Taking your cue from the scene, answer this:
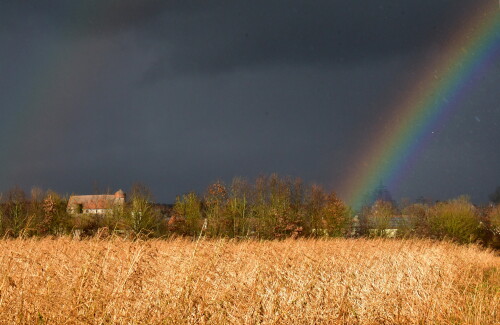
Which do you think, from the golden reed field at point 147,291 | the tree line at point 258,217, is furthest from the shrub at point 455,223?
the golden reed field at point 147,291

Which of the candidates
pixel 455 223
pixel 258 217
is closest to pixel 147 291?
pixel 258 217

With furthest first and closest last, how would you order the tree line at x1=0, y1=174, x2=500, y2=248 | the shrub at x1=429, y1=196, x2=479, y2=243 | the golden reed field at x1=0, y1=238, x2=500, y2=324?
the shrub at x1=429, y1=196, x2=479, y2=243 → the tree line at x1=0, y1=174, x2=500, y2=248 → the golden reed field at x1=0, y1=238, x2=500, y2=324

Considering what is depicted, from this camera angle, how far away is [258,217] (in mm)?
53031

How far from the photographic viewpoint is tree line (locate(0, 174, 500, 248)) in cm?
4816

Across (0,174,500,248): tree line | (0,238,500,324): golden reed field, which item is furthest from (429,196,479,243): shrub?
(0,238,500,324): golden reed field

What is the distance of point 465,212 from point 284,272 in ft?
170

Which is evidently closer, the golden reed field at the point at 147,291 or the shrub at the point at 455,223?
the golden reed field at the point at 147,291

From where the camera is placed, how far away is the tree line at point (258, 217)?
158ft

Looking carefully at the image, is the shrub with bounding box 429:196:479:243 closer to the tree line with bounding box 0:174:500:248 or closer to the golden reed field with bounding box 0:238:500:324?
the tree line with bounding box 0:174:500:248

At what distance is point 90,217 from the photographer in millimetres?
50406

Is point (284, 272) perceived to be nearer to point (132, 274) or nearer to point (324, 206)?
point (132, 274)

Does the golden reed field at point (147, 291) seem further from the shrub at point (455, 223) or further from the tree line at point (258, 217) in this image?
the shrub at point (455, 223)

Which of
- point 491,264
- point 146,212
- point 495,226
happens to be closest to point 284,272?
point 491,264

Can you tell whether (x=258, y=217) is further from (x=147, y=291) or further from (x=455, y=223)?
(x=147, y=291)
